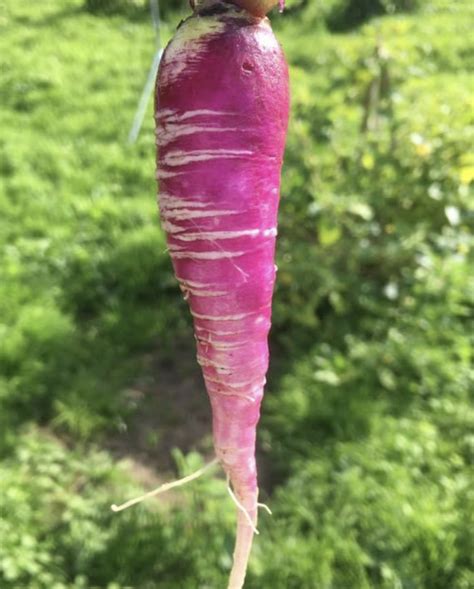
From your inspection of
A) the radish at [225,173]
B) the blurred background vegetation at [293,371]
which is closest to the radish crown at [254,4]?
the radish at [225,173]

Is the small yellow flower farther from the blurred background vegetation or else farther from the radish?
the radish

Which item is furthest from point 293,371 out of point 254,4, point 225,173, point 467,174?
point 254,4

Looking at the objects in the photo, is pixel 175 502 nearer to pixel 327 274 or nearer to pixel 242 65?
pixel 327 274

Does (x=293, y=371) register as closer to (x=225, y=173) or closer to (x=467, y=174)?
(x=467, y=174)

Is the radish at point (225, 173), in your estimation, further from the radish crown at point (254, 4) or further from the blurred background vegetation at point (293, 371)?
the blurred background vegetation at point (293, 371)

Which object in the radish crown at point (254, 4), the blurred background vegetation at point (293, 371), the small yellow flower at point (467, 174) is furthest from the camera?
the small yellow flower at point (467, 174)
